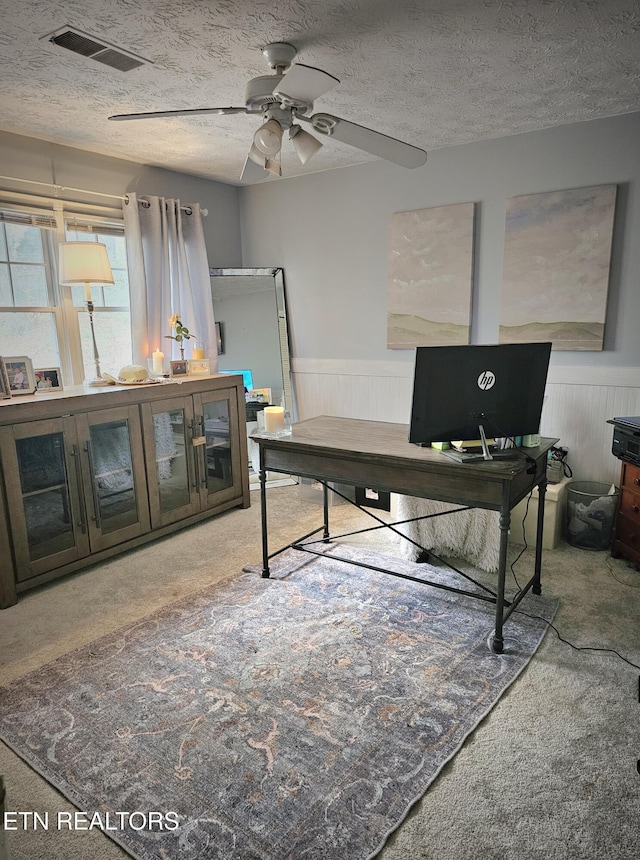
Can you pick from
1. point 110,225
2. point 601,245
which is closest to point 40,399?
point 110,225

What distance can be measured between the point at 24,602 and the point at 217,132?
2.76 m

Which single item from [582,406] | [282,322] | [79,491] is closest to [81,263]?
[79,491]

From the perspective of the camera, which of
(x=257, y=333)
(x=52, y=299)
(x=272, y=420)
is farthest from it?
(x=257, y=333)

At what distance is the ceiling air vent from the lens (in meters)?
2.02

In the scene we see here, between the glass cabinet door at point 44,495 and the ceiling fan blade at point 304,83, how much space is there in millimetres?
1907

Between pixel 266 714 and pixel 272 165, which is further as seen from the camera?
pixel 272 165

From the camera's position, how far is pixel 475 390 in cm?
214

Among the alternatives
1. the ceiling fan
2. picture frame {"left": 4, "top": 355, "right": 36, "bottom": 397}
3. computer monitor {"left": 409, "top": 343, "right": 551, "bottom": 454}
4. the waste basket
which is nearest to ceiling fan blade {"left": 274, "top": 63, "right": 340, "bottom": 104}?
the ceiling fan

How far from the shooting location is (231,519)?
3752 millimetres

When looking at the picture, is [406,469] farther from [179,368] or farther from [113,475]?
[179,368]

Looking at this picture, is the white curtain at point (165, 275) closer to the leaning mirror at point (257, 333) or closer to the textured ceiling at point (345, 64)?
the leaning mirror at point (257, 333)

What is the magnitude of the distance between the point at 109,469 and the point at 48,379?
61 cm

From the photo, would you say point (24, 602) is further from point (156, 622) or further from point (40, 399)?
point (40, 399)

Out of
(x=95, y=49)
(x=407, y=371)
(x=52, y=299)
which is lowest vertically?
(x=407, y=371)
